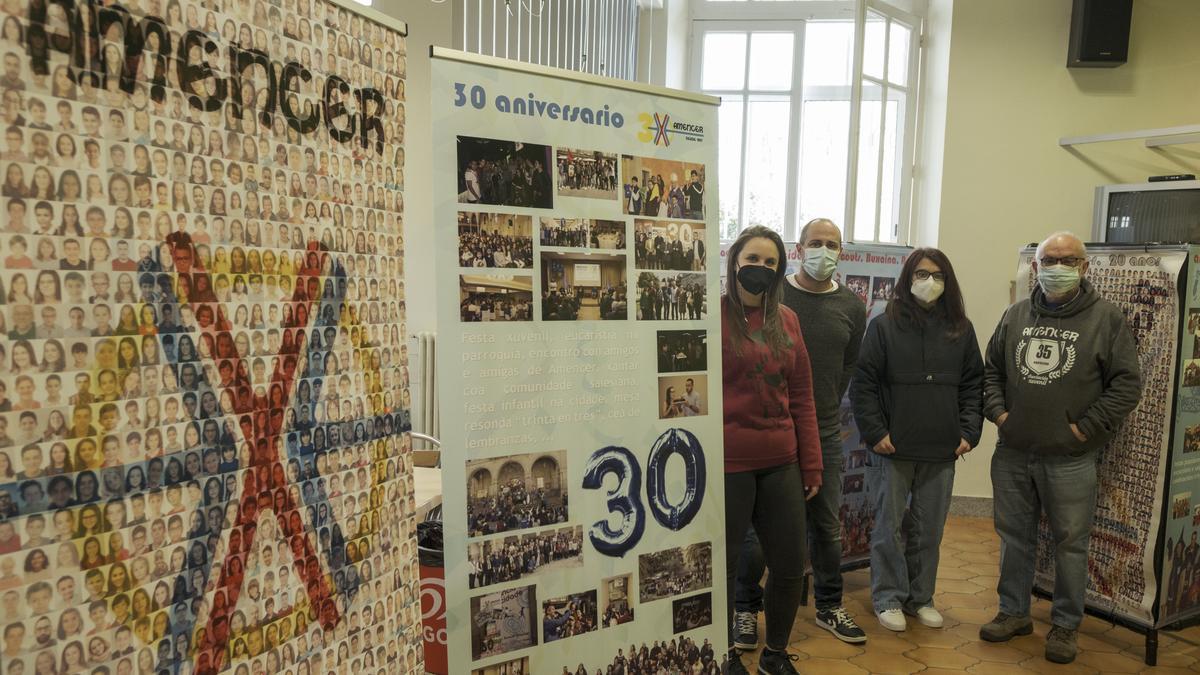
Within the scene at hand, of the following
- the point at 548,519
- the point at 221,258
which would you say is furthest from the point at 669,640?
the point at 221,258

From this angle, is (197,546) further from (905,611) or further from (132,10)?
(905,611)

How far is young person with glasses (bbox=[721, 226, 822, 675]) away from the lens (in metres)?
2.45

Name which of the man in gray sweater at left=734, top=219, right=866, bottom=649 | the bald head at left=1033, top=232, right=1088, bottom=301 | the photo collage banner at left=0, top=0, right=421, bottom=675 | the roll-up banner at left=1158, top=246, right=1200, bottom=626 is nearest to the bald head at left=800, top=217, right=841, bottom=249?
the man in gray sweater at left=734, top=219, right=866, bottom=649

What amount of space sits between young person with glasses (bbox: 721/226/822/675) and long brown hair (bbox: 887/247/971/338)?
2.90 feet

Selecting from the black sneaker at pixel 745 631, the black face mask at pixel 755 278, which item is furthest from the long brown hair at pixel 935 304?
the black sneaker at pixel 745 631

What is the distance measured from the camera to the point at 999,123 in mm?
4941

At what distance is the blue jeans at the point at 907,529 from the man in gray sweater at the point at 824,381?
246 mm

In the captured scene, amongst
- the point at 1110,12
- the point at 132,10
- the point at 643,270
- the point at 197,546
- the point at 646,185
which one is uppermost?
the point at 1110,12

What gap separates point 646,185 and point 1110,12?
416cm

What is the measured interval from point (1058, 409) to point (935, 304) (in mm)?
602

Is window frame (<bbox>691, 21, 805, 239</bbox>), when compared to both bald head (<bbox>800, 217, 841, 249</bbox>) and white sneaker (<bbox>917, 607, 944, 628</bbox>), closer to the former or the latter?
bald head (<bbox>800, 217, 841, 249</bbox>)

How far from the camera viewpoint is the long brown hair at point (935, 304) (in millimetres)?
3211

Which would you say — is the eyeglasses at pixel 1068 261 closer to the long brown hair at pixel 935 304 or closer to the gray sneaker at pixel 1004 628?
the long brown hair at pixel 935 304

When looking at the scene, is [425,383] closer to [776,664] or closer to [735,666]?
[735,666]
